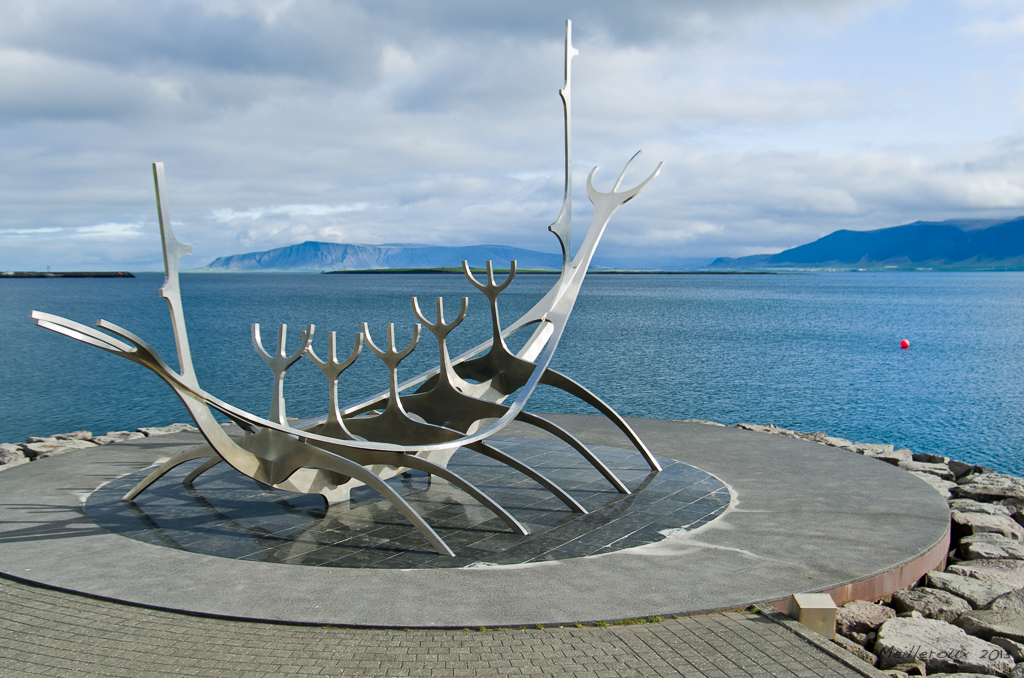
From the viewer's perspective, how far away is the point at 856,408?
28.6m

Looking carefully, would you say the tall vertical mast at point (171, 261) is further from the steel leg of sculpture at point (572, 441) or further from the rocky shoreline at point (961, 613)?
the rocky shoreline at point (961, 613)

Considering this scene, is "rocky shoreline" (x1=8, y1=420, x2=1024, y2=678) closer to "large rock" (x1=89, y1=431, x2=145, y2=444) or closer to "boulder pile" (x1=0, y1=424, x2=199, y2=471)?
"boulder pile" (x1=0, y1=424, x2=199, y2=471)

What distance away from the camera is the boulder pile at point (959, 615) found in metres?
7.30

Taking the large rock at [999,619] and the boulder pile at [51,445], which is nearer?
the large rock at [999,619]

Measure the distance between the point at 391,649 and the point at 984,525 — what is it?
8.81m

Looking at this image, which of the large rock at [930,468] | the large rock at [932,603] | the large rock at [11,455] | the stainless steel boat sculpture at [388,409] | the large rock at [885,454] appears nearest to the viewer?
the large rock at [932,603]

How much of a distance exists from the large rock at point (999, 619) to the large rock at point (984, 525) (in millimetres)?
2415

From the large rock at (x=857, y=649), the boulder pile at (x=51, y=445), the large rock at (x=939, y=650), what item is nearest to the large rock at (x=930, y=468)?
the large rock at (x=939, y=650)

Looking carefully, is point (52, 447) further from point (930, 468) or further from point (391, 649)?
point (930, 468)

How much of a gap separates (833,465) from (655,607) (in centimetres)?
717

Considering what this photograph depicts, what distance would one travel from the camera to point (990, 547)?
10.2 metres

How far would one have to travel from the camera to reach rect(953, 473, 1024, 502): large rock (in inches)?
504

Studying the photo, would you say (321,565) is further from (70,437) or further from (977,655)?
(70,437)

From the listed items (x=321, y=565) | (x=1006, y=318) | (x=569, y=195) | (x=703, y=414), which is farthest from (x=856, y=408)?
(x=1006, y=318)
